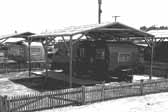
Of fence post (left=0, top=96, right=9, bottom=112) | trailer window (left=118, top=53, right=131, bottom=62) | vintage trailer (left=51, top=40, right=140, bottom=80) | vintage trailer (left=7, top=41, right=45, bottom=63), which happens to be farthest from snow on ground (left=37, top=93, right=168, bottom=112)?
vintage trailer (left=7, top=41, right=45, bottom=63)

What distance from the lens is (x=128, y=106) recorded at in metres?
11.2

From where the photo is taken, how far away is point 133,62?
18.7 metres

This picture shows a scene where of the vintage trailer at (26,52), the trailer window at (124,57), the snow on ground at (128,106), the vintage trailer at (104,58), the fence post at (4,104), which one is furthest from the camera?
the vintage trailer at (26,52)

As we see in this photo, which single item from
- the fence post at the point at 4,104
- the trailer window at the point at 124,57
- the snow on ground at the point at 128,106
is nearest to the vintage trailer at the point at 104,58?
the trailer window at the point at 124,57

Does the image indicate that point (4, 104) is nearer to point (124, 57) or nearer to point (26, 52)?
point (124, 57)

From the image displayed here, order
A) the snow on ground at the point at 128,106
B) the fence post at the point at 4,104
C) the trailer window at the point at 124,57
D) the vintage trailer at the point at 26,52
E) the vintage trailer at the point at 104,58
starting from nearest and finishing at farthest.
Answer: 1. the fence post at the point at 4,104
2. the snow on ground at the point at 128,106
3. the vintage trailer at the point at 104,58
4. the trailer window at the point at 124,57
5. the vintage trailer at the point at 26,52

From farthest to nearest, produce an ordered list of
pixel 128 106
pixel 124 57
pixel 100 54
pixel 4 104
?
pixel 124 57, pixel 100 54, pixel 128 106, pixel 4 104

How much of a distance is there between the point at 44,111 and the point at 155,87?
7554 millimetres

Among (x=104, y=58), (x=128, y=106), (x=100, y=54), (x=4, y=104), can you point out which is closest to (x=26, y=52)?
(x=100, y=54)

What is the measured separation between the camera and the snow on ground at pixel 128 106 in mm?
10586

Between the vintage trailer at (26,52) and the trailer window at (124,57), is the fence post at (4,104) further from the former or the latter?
the vintage trailer at (26,52)

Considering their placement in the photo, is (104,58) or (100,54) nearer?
(104,58)

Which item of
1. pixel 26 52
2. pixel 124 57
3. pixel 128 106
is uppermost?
pixel 124 57

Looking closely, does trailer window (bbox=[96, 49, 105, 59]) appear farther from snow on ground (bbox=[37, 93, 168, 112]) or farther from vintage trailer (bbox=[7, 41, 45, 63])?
vintage trailer (bbox=[7, 41, 45, 63])
